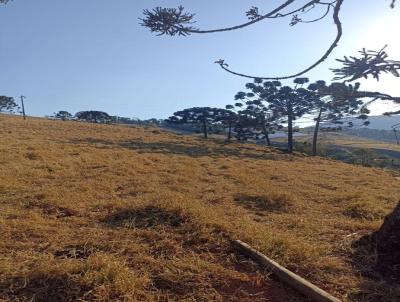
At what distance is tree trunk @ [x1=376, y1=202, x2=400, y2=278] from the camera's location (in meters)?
5.10

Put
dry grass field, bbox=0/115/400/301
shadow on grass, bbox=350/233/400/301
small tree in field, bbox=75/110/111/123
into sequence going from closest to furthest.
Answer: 1. dry grass field, bbox=0/115/400/301
2. shadow on grass, bbox=350/233/400/301
3. small tree in field, bbox=75/110/111/123

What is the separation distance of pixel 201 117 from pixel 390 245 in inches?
1905

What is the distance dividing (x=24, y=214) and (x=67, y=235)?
1.25 metres

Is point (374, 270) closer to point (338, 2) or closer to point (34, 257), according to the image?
point (338, 2)

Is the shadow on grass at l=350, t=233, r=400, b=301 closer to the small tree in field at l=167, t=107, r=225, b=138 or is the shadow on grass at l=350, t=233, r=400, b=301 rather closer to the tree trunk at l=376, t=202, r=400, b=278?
the tree trunk at l=376, t=202, r=400, b=278

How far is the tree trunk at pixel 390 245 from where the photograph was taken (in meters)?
5.10

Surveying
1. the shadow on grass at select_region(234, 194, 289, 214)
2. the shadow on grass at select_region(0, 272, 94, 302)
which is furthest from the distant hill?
the shadow on grass at select_region(0, 272, 94, 302)

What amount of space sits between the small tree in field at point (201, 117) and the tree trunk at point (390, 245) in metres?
44.7

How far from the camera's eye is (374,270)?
514 centimetres

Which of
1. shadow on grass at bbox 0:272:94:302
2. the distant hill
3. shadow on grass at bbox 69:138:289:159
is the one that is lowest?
shadow on grass at bbox 69:138:289:159

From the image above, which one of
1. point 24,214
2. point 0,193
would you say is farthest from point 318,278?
point 0,193

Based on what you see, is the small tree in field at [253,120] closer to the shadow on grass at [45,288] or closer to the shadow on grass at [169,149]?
the shadow on grass at [169,149]

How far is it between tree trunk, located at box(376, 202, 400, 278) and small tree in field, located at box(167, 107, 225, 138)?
44673 millimetres

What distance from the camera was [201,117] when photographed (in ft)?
175
